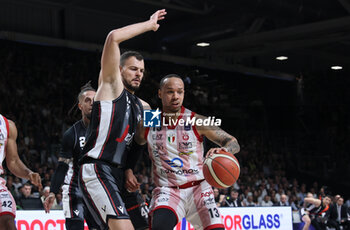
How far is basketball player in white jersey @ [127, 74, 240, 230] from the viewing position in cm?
443

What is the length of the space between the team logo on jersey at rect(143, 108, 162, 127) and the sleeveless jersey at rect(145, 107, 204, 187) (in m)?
0.04

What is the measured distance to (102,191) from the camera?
388 centimetres

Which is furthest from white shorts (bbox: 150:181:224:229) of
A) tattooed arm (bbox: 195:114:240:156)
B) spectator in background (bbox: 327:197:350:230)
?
spectator in background (bbox: 327:197:350:230)

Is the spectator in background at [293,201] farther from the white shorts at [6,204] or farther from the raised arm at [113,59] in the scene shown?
the raised arm at [113,59]

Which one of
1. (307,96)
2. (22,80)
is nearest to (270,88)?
(307,96)

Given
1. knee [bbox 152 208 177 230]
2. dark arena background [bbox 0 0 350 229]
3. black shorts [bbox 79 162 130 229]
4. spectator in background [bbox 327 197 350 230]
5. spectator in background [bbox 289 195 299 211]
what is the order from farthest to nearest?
spectator in background [bbox 289 195 299 211], dark arena background [bbox 0 0 350 229], spectator in background [bbox 327 197 350 230], knee [bbox 152 208 177 230], black shorts [bbox 79 162 130 229]

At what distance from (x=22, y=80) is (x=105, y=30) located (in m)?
3.82

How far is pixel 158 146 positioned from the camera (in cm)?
465

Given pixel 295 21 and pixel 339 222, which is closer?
pixel 339 222

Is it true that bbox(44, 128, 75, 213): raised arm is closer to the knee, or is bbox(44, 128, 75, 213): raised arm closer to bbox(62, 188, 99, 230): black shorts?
bbox(62, 188, 99, 230): black shorts

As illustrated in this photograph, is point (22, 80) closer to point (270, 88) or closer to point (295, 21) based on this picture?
point (295, 21)

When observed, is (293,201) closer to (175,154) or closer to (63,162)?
(63,162)

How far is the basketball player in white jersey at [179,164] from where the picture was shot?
14.5 feet

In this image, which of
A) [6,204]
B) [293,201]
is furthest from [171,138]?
[293,201]
